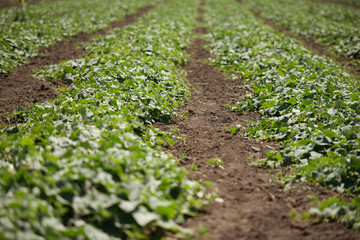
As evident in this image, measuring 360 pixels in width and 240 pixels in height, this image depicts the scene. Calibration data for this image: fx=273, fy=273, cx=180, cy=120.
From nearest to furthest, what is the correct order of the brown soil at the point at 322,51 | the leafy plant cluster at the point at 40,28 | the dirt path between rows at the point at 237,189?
the dirt path between rows at the point at 237,189 → the leafy plant cluster at the point at 40,28 → the brown soil at the point at 322,51

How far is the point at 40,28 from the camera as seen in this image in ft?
46.2

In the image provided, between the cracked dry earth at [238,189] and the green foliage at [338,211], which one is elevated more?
the green foliage at [338,211]

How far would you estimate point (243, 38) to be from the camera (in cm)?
1356

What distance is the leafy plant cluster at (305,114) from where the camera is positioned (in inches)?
171

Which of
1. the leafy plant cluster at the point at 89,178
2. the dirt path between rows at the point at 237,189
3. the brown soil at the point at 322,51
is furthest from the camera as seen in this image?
the brown soil at the point at 322,51

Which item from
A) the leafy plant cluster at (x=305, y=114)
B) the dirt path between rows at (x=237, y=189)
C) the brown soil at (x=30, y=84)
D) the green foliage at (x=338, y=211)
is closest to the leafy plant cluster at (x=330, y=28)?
the leafy plant cluster at (x=305, y=114)

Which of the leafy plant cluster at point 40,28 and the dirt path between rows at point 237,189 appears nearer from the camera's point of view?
the dirt path between rows at point 237,189

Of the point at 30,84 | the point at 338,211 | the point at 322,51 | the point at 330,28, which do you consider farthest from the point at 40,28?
the point at 330,28

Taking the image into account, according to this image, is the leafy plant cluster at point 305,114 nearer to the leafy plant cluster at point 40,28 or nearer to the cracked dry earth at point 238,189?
the cracked dry earth at point 238,189

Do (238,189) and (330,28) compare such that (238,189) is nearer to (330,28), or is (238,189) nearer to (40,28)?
(40,28)

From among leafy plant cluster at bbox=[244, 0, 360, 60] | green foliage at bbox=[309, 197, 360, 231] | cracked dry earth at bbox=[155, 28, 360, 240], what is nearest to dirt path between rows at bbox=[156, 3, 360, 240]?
cracked dry earth at bbox=[155, 28, 360, 240]

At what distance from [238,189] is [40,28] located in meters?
14.0

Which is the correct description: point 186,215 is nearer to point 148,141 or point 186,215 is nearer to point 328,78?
point 148,141

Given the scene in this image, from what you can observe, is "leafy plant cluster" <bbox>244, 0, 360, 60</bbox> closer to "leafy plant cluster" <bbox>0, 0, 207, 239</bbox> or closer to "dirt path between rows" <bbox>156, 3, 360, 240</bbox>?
"dirt path between rows" <bbox>156, 3, 360, 240</bbox>
